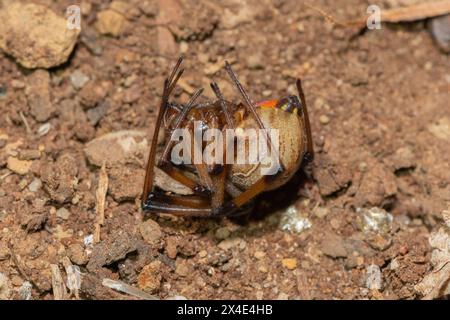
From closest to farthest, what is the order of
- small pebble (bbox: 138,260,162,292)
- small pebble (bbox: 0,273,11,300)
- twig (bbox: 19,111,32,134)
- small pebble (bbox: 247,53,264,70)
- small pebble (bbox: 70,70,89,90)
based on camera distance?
1. small pebble (bbox: 0,273,11,300)
2. small pebble (bbox: 138,260,162,292)
3. twig (bbox: 19,111,32,134)
4. small pebble (bbox: 70,70,89,90)
5. small pebble (bbox: 247,53,264,70)

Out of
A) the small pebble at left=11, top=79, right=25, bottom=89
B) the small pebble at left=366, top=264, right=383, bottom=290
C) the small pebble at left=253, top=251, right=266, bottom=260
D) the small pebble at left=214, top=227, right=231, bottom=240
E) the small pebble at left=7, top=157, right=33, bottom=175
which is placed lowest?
the small pebble at left=366, top=264, right=383, bottom=290

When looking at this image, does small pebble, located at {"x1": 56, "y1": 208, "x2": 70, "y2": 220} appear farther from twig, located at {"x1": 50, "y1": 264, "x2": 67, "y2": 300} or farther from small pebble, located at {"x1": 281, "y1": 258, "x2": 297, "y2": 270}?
small pebble, located at {"x1": 281, "y1": 258, "x2": 297, "y2": 270}

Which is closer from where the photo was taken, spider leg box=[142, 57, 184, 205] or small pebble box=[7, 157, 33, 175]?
spider leg box=[142, 57, 184, 205]

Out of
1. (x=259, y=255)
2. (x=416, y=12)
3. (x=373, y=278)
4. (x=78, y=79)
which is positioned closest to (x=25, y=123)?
(x=78, y=79)

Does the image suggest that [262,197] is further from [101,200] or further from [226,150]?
[101,200]

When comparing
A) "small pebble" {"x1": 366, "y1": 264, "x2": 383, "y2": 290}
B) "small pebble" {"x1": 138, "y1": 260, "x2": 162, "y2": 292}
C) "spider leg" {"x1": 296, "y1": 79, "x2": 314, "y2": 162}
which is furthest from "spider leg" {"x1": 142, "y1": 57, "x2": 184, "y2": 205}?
"small pebble" {"x1": 366, "y1": 264, "x2": 383, "y2": 290}
